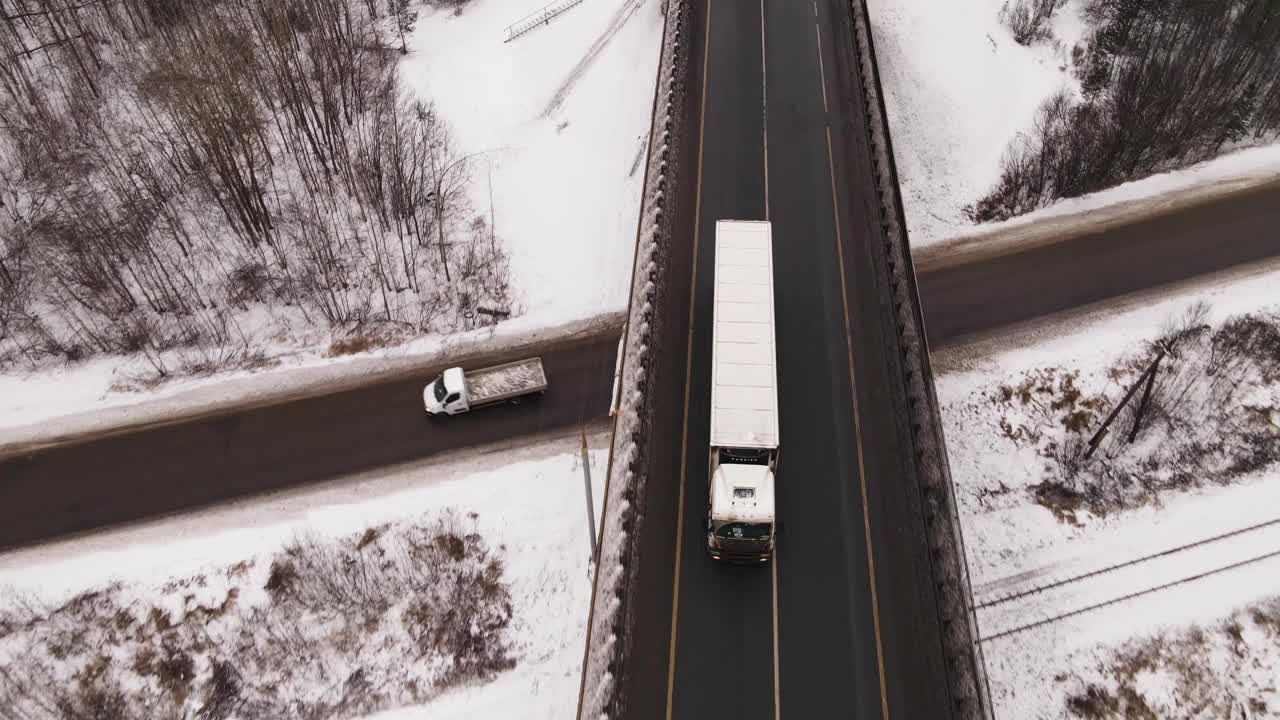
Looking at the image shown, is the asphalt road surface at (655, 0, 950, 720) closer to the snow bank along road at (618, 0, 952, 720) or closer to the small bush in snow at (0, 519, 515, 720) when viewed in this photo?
the snow bank along road at (618, 0, 952, 720)

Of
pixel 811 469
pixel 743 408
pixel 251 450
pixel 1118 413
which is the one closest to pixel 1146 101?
pixel 1118 413

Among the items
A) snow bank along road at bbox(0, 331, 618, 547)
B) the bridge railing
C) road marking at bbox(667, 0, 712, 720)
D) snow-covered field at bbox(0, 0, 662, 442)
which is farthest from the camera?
the bridge railing

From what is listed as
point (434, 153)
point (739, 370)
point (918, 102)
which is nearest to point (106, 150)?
point (434, 153)

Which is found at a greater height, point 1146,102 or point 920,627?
point 1146,102

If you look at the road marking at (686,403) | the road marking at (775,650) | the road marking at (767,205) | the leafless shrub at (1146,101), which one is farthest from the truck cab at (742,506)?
the leafless shrub at (1146,101)

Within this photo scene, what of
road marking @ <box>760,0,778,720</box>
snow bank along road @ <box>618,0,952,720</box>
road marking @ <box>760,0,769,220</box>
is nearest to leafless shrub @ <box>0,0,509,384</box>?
snow bank along road @ <box>618,0,952,720</box>

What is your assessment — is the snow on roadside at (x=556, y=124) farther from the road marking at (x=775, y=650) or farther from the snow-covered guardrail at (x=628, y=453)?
the road marking at (x=775, y=650)

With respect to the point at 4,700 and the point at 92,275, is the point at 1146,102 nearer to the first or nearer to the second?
the point at 92,275
